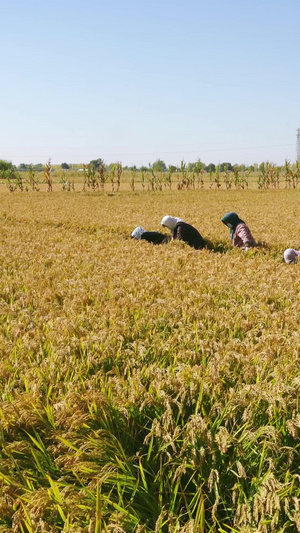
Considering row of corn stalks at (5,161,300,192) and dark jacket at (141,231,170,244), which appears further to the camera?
row of corn stalks at (5,161,300,192)

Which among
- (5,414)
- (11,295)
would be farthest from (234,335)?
(11,295)

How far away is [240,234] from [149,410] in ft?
22.2

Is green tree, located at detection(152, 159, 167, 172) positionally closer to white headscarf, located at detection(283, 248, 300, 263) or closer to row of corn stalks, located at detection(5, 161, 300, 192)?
row of corn stalks, located at detection(5, 161, 300, 192)

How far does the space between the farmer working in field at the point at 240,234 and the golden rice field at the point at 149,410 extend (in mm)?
4022

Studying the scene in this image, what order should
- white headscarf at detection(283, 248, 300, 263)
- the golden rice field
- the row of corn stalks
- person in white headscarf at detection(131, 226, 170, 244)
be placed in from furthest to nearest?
the row of corn stalks → person in white headscarf at detection(131, 226, 170, 244) → white headscarf at detection(283, 248, 300, 263) → the golden rice field

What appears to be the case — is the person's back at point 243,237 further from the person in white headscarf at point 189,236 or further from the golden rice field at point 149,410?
the golden rice field at point 149,410

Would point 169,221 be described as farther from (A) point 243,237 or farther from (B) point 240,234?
(A) point 243,237

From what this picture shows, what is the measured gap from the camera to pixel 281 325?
3125 millimetres

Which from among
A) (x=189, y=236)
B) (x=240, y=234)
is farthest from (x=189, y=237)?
(x=240, y=234)

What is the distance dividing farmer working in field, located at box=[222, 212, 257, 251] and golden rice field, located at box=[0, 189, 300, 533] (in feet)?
13.2

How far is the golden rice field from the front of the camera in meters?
1.54

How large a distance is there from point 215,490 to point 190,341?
49.6 inches

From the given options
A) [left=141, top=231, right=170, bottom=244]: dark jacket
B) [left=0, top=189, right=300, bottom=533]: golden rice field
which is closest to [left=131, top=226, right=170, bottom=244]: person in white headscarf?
[left=141, top=231, right=170, bottom=244]: dark jacket

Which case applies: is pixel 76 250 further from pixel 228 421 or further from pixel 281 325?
pixel 228 421
